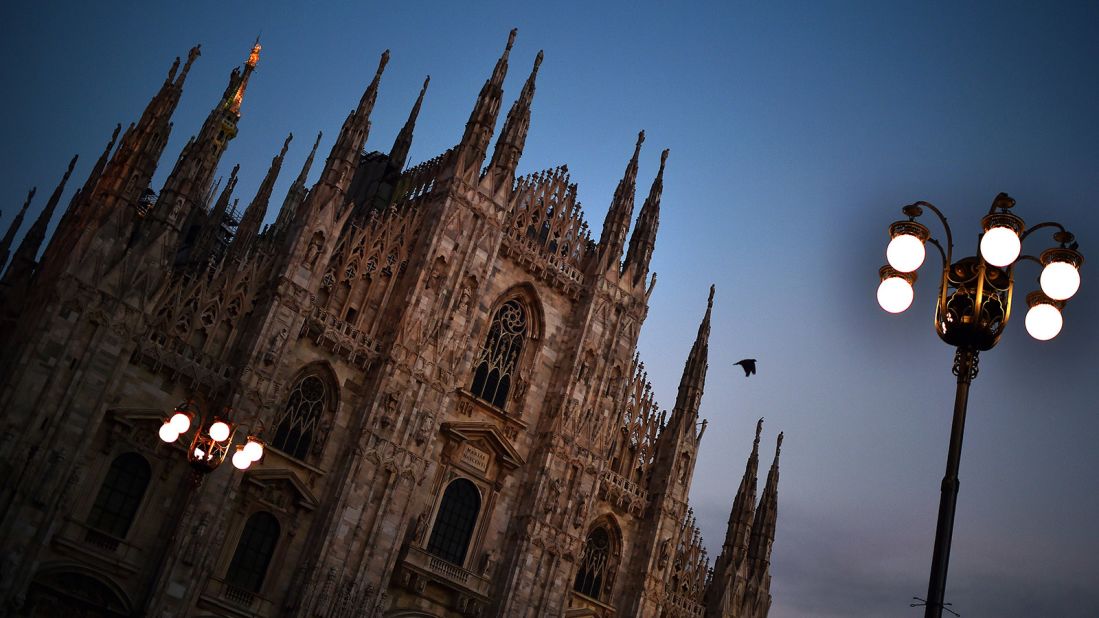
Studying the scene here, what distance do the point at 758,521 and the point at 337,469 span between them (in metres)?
20.2

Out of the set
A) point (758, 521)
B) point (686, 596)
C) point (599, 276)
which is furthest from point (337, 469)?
Result: point (758, 521)

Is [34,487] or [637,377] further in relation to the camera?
[637,377]

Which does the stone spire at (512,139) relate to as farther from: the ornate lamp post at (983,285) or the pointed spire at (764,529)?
the ornate lamp post at (983,285)

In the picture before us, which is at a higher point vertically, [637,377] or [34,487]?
[637,377]

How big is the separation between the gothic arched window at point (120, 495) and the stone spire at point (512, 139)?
583 inches

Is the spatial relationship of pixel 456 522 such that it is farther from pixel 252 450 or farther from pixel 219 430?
pixel 219 430

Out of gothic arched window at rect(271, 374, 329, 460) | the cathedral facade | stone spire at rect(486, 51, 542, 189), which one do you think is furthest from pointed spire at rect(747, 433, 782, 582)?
gothic arched window at rect(271, 374, 329, 460)

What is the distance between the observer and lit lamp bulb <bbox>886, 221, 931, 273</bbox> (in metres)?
9.74

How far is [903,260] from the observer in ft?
32.0

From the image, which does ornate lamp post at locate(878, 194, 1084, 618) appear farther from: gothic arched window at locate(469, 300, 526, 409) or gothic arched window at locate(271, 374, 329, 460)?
gothic arched window at locate(469, 300, 526, 409)

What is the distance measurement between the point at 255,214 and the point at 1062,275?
107 feet

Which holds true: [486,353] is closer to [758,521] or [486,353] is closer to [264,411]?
[264,411]

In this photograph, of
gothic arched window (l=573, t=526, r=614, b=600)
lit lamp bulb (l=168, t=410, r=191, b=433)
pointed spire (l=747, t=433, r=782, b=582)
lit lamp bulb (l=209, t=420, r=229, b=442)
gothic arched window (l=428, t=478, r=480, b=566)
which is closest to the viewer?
lit lamp bulb (l=168, t=410, r=191, b=433)

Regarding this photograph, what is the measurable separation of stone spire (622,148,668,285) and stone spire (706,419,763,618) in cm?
920
